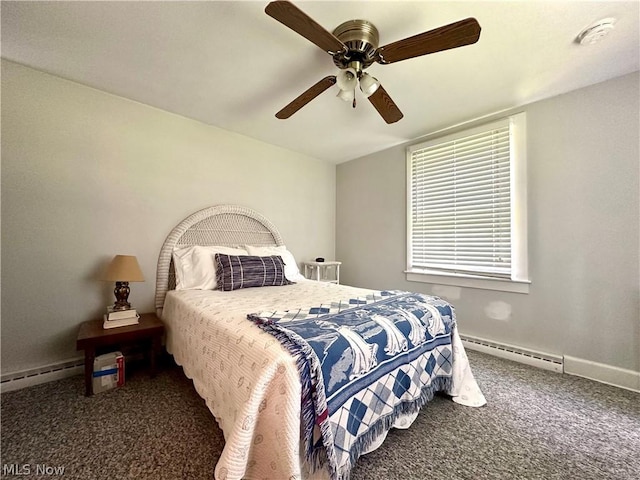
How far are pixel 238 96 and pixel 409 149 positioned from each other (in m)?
2.16

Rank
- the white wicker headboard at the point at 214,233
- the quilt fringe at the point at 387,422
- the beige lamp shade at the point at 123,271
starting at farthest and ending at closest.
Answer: the white wicker headboard at the point at 214,233
the beige lamp shade at the point at 123,271
the quilt fringe at the point at 387,422

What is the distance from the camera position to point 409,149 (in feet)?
11.1

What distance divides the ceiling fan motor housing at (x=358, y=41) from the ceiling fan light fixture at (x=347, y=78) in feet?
0.16

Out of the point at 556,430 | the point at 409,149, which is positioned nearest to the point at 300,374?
the point at 556,430

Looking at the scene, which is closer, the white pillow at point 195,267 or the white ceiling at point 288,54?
the white ceiling at point 288,54

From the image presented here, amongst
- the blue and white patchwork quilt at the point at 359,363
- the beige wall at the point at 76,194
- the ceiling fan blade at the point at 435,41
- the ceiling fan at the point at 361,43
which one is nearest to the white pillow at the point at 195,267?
the beige wall at the point at 76,194

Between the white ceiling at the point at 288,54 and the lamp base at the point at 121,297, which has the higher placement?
the white ceiling at the point at 288,54

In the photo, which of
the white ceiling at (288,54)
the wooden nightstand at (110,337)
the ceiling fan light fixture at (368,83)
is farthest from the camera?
the wooden nightstand at (110,337)

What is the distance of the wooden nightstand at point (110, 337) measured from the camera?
1.84m

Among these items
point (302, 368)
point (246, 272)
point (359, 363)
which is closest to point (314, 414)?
point (302, 368)

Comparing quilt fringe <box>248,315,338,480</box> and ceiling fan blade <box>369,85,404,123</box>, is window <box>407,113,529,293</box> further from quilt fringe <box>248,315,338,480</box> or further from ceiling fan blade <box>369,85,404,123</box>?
quilt fringe <box>248,315,338,480</box>

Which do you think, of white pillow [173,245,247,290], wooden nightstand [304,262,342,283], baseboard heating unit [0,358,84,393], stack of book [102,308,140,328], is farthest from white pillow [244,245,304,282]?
baseboard heating unit [0,358,84,393]

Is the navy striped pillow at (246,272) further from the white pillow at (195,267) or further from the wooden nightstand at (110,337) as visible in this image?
the wooden nightstand at (110,337)

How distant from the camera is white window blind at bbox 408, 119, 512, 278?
8.59ft
